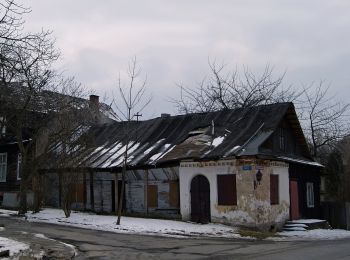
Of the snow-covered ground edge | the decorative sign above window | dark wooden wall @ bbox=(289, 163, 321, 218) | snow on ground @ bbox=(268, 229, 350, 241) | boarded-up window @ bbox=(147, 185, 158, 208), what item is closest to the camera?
the snow-covered ground edge

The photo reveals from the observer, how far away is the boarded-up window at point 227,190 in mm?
24484

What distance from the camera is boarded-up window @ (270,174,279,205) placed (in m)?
25.2

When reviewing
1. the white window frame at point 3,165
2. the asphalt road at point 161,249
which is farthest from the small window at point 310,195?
the white window frame at point 3,165

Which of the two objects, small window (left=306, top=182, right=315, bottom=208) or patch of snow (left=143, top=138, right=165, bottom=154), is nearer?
patch of snow (left=143, top=138, right=165, bottom=154)

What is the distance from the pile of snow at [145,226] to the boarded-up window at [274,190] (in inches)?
114

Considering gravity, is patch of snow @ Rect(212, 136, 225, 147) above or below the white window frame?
Answer: above

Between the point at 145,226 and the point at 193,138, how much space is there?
717 centimetres

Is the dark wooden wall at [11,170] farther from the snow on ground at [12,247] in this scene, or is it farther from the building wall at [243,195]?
the snow on ground at [12,247]

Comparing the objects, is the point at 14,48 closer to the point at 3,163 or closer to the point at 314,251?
the point at 314,251

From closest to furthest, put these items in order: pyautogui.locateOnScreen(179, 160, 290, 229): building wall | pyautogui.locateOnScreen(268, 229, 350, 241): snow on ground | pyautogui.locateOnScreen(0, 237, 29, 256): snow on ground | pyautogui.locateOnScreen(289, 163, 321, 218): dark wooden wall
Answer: pyautogui.locateOnScreen(0, 237, 29, 256): snow on ground < pyautogui.locateOnScreen(268, 229, 350, 241): snow on ground < pyautogui.locateOnScreen(179, 160, 290, 229): building wall < pyautogui.locateOnScreen(289, 163, 321, 218): dark wooden wall

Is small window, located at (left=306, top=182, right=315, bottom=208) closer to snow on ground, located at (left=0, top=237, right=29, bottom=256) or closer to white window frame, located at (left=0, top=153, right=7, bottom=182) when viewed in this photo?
snow on ground, located at (left=0, top=237, right=29, bottom=256)

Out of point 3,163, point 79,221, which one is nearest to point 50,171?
point 79,221

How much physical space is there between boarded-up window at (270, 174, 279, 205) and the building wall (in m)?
0.25

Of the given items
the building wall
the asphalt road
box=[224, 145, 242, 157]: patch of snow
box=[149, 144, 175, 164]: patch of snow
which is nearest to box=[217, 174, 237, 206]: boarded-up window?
the building wall
